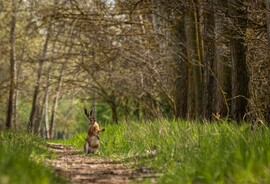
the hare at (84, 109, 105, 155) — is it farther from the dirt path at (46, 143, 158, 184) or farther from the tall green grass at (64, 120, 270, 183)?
the dirt path at (46, 143, 158, 184)

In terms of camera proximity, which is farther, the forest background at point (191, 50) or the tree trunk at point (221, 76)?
the tree trunk at point (221, 76)

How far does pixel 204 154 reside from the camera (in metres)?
7.23

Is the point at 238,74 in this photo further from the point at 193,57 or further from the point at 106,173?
the point at 106,173

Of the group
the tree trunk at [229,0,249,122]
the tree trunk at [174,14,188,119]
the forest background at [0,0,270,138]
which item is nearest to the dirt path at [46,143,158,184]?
Answer: the forest background at [0,0,270,138]

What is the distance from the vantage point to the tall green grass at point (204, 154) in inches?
234

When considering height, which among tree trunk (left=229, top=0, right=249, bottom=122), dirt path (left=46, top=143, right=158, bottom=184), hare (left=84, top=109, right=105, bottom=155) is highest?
tree trunk (left=229, top=0, right=249, bottom=122)

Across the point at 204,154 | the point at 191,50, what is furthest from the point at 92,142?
the point at 204,154

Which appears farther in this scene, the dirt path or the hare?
the hare

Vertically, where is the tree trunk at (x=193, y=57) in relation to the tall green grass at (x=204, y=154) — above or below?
above

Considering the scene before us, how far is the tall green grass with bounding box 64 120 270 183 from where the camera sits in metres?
5.94

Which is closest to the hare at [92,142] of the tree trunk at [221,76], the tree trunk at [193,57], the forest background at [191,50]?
the forest background at [191,50]

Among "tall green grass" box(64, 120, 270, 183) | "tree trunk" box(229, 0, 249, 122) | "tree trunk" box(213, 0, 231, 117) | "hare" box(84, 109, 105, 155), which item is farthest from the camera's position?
"tree trunk" box(213, 0, 231, 117)

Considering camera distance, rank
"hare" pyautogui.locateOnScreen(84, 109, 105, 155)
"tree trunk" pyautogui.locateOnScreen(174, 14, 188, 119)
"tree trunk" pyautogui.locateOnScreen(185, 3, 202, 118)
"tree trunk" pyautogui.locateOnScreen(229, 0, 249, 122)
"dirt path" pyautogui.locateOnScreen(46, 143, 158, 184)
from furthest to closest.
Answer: "tree trunk" pyautogui.locateOnScreen(174, 14, 188, 119) → "tree trunk" pyautogui.locateOnScreen(185, 3, 202, 118) → "hare" pyautogui.locateOnScreen(84, 109, 105, 155) → "tree trunk" pyautogui.locateOnScreen(229, 0, 249, 122) → "dirt path" pyautogui.locateOnScreen(46, 143, 158, 184)

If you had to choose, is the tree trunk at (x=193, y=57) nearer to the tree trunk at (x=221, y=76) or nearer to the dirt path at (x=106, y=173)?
the tree trunk at (x=221, y=76)
